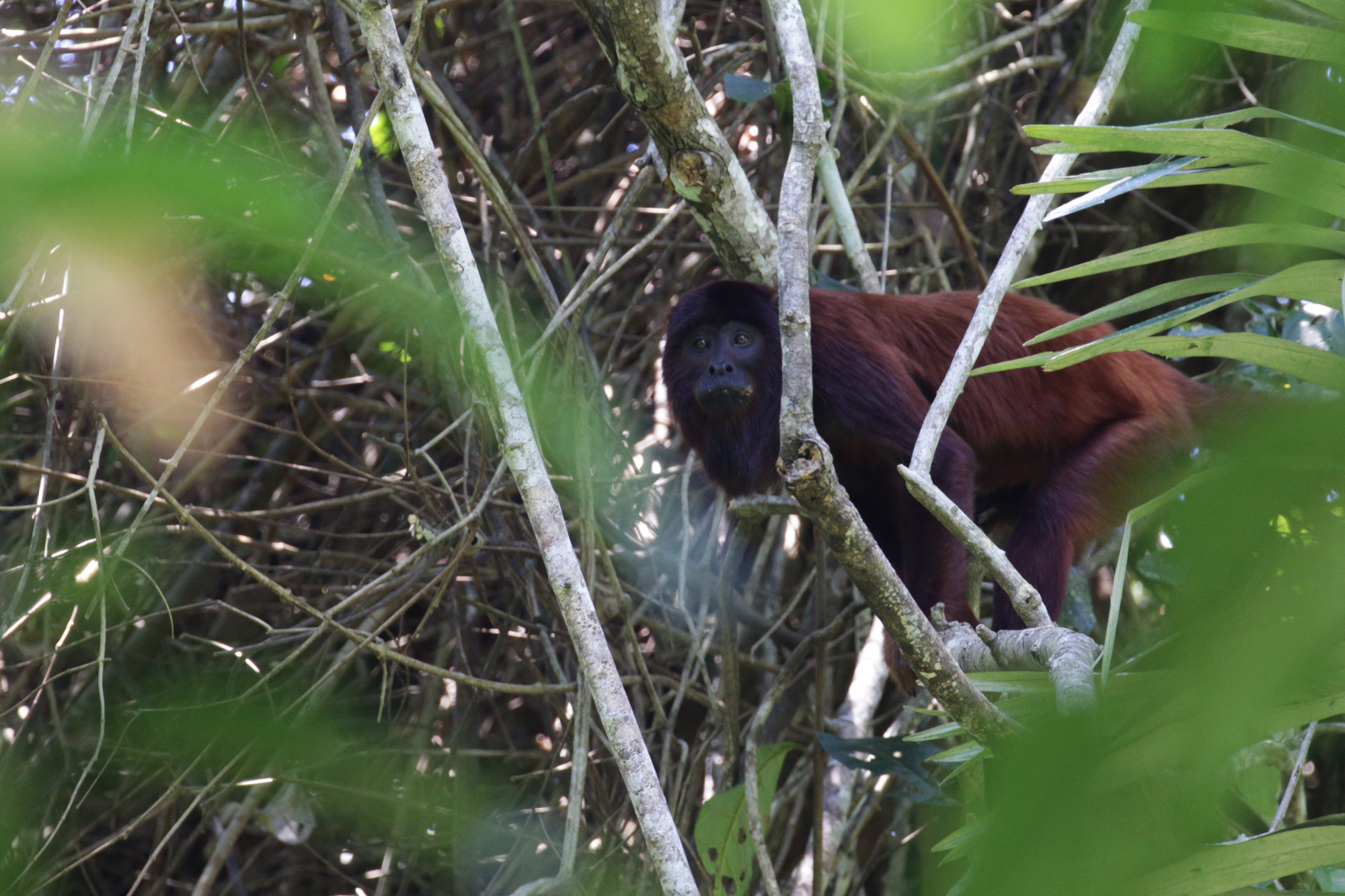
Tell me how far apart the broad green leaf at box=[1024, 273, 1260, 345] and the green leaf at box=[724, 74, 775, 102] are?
1838 mm

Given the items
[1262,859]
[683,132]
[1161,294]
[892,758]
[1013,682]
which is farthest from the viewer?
[892,758]

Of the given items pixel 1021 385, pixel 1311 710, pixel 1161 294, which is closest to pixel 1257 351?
pixel 1161 294

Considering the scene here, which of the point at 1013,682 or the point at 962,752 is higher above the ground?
the point at 1013,682

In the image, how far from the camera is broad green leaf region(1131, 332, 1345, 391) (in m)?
1.24

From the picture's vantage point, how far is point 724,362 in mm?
3141

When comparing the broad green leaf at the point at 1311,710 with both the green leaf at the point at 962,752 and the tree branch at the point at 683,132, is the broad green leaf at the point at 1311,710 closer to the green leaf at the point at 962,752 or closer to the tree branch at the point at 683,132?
the green leaf at the point at 962,752

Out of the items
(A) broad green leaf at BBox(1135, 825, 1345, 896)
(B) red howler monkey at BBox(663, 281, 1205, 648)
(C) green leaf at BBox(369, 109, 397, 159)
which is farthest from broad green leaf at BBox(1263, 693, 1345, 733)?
(C) green leaf at BBox(369, 109, 397, 159)

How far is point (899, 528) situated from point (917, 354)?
21.2 inches

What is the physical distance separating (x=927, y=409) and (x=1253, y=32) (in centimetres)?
223

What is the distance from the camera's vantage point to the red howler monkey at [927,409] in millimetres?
3045

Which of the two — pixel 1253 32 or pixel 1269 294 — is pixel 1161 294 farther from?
pixel 1253 32

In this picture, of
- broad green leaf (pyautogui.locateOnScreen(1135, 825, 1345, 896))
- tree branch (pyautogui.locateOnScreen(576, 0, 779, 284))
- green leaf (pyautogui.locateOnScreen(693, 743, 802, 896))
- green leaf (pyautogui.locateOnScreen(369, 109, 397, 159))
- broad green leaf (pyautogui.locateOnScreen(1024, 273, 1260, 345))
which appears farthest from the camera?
green leaf (pyautogui.locateOnScreen(369, 109, 397, 159))

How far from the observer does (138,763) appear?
Answer: 343cm

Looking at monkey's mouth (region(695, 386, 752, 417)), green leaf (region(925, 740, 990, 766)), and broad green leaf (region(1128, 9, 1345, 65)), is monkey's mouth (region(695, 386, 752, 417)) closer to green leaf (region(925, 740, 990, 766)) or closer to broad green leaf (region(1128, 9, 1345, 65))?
green leaf (region(925, 740, 990, 766))
